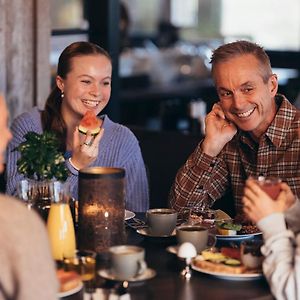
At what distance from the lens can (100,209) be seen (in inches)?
113

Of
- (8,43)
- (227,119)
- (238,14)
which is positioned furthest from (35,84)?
(238,14)

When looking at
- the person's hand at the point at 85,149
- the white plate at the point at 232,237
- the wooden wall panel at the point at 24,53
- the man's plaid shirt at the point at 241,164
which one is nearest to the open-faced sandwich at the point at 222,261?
the white plate at the point at 232,237

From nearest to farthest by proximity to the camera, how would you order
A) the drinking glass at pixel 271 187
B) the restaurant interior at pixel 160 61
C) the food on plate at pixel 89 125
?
1. the drinking glass at pixel 271 187
2. the food on plate at pixel 89 125
3. the restaurant interior at pixel 160 61

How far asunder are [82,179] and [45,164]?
5.6 inches

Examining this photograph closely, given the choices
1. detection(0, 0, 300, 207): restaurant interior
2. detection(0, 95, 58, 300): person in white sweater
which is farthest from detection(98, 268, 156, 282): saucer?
detection(0, 0, 300, 207): restaurant interior

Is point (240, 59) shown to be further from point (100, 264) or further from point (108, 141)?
point (100, 264)

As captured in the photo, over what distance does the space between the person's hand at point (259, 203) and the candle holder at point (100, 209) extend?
1.36 feet

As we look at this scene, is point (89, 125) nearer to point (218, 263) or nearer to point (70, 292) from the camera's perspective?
point (218, 263)

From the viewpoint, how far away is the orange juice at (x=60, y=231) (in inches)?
108

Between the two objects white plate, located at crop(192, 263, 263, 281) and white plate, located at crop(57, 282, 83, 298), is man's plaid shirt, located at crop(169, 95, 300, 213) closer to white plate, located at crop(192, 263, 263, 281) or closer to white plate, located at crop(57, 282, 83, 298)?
white plate, located at crop(192, 263, 263, 281)

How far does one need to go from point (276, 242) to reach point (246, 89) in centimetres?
99

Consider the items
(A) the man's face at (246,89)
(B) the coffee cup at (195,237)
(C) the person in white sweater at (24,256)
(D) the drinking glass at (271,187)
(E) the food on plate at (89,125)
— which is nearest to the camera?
(C) the person in white sweater at (24,256)

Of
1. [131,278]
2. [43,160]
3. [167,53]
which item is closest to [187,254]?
[131,278]

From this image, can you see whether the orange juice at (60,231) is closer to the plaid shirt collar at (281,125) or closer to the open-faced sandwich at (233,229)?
the open-faced sandwich at (233,229)
